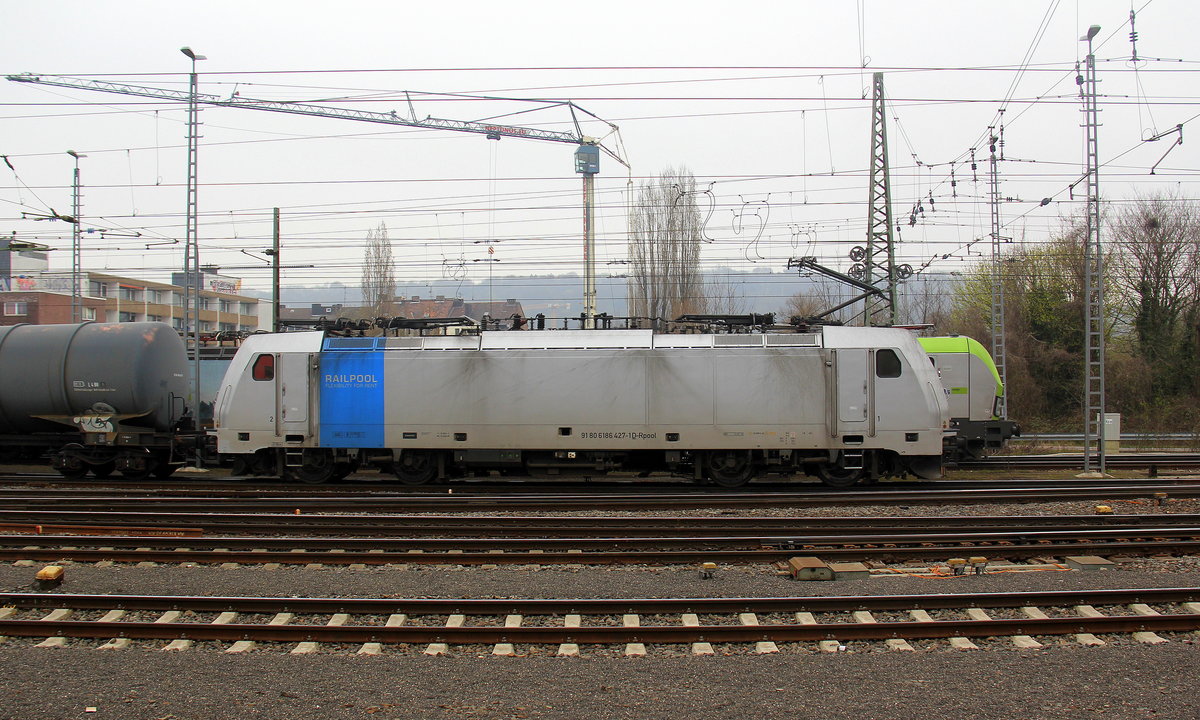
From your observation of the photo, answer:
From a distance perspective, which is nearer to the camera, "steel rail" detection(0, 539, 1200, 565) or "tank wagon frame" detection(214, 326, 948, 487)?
"steel rail" detection(0, 539, 1200, 565)

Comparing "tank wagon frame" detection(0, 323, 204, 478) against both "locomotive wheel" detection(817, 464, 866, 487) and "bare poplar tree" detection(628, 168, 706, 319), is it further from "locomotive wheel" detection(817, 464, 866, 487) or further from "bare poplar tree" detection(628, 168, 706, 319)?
"bare poplar tree" detection(628, 168, 706, 319)

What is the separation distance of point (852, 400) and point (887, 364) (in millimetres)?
1021

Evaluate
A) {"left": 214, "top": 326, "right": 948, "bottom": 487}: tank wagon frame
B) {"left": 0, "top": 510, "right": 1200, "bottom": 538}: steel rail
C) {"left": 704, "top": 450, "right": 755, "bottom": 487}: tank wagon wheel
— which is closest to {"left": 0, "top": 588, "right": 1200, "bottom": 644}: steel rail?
{"left": 0, "top": 510, "right": 1200, "bottom": 538}: steel rail

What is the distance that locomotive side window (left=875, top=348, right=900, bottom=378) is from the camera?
51.9 feet

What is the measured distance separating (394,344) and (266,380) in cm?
286

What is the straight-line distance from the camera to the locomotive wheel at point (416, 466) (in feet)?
55.5

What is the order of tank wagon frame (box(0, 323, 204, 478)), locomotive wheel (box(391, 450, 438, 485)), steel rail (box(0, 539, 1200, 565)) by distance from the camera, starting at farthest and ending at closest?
tank wagon frame (box(0, 323, 204, 478))
locomotive wheel (box(391, 450, 438, 485))
steel rail (box(0, 539, 1200, 565))

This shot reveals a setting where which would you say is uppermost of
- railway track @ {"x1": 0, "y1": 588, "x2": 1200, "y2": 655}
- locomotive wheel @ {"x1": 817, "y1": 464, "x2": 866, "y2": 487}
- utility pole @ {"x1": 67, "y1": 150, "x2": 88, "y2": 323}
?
utility pole @ {"x1": 67, "y1": 150, "x2": 88, "y2": 323}

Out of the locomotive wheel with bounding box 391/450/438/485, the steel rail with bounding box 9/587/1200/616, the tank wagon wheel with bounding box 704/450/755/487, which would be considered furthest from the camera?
the locomotive wheel with bounding box 391/450/438/485

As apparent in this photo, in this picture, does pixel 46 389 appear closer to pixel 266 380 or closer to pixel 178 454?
pixel 178 454

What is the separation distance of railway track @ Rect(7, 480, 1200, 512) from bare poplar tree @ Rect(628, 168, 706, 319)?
22.0 meters

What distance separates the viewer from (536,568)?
971 centimetres

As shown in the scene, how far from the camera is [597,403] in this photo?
1602 cm

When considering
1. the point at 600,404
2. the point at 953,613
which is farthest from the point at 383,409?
the point at 953,613
